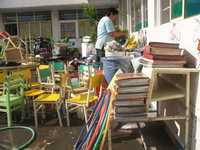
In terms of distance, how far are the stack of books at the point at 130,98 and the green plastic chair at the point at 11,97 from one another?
1.86 m

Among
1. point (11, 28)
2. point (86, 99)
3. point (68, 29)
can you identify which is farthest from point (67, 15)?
point (86, 99)

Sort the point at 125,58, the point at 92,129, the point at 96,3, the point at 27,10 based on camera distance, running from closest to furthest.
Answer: the point at 92,129
the point at 125,58
the point at 96,3
the point at 27,10

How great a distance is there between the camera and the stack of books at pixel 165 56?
2832mm

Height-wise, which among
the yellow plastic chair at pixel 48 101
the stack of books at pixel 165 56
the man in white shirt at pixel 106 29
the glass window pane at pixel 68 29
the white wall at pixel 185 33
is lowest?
the yellow plastic chair at pixel 48 101

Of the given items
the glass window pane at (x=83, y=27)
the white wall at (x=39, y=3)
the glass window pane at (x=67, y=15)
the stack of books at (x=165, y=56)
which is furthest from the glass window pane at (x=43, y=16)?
the stack of books at (x=165, y=56)

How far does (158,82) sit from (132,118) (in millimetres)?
967

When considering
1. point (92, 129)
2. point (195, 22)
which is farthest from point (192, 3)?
point (92, 129)

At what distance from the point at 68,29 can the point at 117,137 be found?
11512mm

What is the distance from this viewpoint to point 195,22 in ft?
8.78

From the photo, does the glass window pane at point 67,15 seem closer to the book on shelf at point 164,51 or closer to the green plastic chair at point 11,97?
the green plastic chair at point 11,97

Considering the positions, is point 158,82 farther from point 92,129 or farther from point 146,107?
point 92,129

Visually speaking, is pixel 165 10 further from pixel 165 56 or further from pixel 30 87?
pixel 30 87

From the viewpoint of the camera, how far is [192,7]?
304cm

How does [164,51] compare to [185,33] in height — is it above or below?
below
